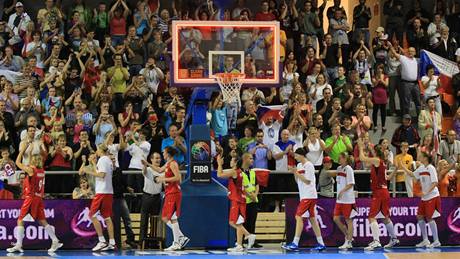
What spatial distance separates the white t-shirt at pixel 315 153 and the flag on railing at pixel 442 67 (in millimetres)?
5516

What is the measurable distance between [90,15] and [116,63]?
2599 millimetres

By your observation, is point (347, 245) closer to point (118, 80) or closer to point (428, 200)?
point (428, 200)

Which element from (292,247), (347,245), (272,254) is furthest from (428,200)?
(272,254)

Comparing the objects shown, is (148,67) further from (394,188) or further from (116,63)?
(394,188)

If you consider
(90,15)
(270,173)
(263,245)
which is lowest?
(263,245)

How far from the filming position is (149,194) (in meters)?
20.0

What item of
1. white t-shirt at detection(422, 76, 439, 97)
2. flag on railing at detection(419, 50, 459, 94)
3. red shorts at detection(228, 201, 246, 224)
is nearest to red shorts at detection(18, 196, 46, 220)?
red shorts at detection(228, 201, 246, 224)

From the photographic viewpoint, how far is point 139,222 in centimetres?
2092

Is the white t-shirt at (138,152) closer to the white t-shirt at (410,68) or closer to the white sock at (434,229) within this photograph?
the white sock at (434,229)

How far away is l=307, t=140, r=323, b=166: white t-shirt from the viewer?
21.6 metres

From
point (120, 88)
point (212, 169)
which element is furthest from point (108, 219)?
point (120, 88)

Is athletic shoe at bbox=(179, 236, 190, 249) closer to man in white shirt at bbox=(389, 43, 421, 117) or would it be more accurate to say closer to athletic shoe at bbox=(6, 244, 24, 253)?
athletic shoe at bbox=(6, 244, 24, 253)

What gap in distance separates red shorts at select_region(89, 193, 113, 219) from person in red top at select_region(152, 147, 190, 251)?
105 centimetres

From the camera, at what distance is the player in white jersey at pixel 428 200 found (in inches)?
789
